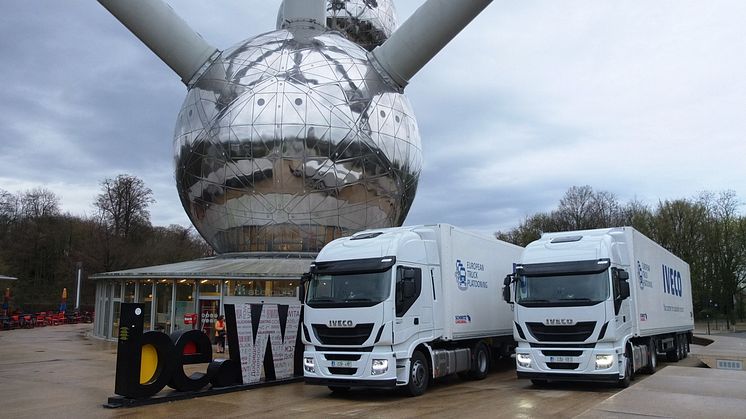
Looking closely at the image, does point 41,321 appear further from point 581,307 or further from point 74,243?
point 581,307

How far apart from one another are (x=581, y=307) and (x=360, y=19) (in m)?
20.7

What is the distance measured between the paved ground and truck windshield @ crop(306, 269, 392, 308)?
6.39 ft

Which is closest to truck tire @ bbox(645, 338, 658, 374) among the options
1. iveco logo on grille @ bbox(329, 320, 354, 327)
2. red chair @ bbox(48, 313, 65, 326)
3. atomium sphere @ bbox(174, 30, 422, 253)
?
iveco logo on grille @ bbox(329, 320, 354, 327)

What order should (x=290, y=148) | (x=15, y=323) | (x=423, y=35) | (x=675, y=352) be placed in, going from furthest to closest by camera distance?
(x=15, y=323), (x=423, y=35), (x=290, y=148), (x=675, y=352)

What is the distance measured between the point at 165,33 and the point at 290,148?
724 centimetres

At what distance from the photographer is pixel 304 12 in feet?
86.9

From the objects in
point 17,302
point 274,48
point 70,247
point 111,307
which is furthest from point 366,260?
point 70,247

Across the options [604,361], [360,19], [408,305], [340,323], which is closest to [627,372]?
[604,361]

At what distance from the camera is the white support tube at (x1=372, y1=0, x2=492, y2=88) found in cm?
2155

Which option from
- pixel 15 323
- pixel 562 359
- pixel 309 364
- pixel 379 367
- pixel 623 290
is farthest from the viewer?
pixel 15 323

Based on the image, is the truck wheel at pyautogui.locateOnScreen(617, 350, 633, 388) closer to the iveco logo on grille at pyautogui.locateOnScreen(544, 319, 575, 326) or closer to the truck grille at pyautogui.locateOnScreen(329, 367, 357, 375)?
the iveco logo on grille at pyautogui.locateOnScreen(544, 319, 575, 326)

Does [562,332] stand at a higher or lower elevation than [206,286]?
lower

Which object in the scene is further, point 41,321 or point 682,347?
point 41,321

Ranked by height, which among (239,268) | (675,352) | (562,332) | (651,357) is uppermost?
(239,268)
